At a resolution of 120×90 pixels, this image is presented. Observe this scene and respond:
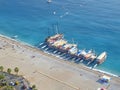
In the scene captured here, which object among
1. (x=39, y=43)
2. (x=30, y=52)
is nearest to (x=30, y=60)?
(x=30, y=52)

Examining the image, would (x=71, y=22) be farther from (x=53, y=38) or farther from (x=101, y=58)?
(x=101, y=58)

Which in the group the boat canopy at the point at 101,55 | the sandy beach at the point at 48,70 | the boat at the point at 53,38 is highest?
the boat at the point at 53,38

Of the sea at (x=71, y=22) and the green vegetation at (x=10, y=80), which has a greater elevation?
the sea at (x=71, y=22)

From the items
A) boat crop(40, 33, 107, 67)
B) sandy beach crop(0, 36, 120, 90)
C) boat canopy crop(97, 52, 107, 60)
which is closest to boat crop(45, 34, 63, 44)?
boat crop(40, 33, 107, 67)

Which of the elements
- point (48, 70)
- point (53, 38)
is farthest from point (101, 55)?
point (53, 38)

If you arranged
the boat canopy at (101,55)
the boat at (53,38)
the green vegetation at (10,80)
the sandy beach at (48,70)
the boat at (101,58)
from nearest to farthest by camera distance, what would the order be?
the green vegetation at (10,80), the sandy beach at (48,70), the boat at (101,58), the boat canopy at (101,55), the boat at (53,38)

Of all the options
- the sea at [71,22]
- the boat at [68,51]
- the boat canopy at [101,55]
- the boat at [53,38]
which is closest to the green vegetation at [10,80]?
the boat at [68,51]

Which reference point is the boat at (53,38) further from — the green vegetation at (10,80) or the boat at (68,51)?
the green vegetation at (10,80)

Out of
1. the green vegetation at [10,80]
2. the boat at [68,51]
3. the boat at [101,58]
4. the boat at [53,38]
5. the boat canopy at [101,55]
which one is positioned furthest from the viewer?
the boat at [53,38]

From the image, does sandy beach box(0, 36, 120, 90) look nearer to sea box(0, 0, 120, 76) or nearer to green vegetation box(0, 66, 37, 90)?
green vegetation box(0, 66, 37, 90)
